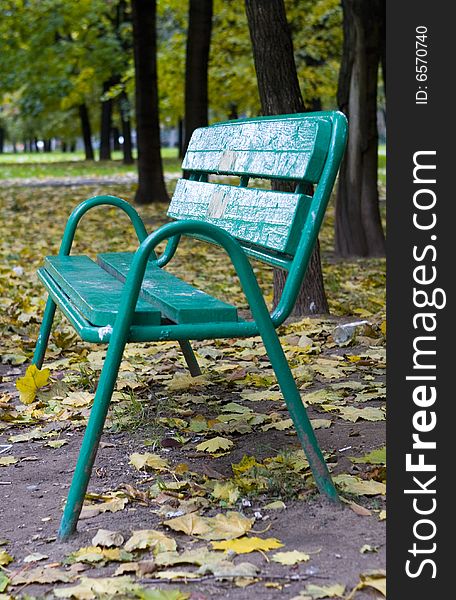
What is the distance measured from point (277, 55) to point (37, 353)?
2.34 metres

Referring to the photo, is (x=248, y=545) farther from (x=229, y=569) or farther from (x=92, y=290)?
(x=92, y=290)

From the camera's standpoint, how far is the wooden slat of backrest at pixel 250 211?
314 centimetres

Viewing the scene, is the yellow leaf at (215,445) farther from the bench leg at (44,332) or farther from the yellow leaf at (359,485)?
the bench leg at (44,332)

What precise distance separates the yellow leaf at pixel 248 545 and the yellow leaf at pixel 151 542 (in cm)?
13

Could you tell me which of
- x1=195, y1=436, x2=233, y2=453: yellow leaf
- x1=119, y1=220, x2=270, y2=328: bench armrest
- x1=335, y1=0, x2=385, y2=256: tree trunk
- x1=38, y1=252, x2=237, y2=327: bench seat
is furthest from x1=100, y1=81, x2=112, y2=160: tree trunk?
x1=119, y1=220, x2=270, y2=328: bench armrest

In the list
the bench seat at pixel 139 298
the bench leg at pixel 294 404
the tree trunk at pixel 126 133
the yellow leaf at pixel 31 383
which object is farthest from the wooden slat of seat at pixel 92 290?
the tree trunk at pixel 126 133

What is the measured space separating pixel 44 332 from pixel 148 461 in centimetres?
146

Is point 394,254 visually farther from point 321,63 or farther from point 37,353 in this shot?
point 321,63

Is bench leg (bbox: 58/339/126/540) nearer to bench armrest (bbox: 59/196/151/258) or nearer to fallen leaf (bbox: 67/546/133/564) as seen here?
fallen leaf (bbox: 67/546/133/564)

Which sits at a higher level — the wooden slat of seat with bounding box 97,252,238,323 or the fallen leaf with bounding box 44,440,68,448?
the wooden slat of seat with bounding box 97,252,238,323

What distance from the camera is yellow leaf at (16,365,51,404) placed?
170 inches

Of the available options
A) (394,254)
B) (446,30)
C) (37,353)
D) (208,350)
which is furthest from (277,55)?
(394,254)

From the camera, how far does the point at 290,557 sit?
8.32ft

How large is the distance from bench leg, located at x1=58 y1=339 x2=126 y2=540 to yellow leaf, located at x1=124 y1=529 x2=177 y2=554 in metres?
0.21
